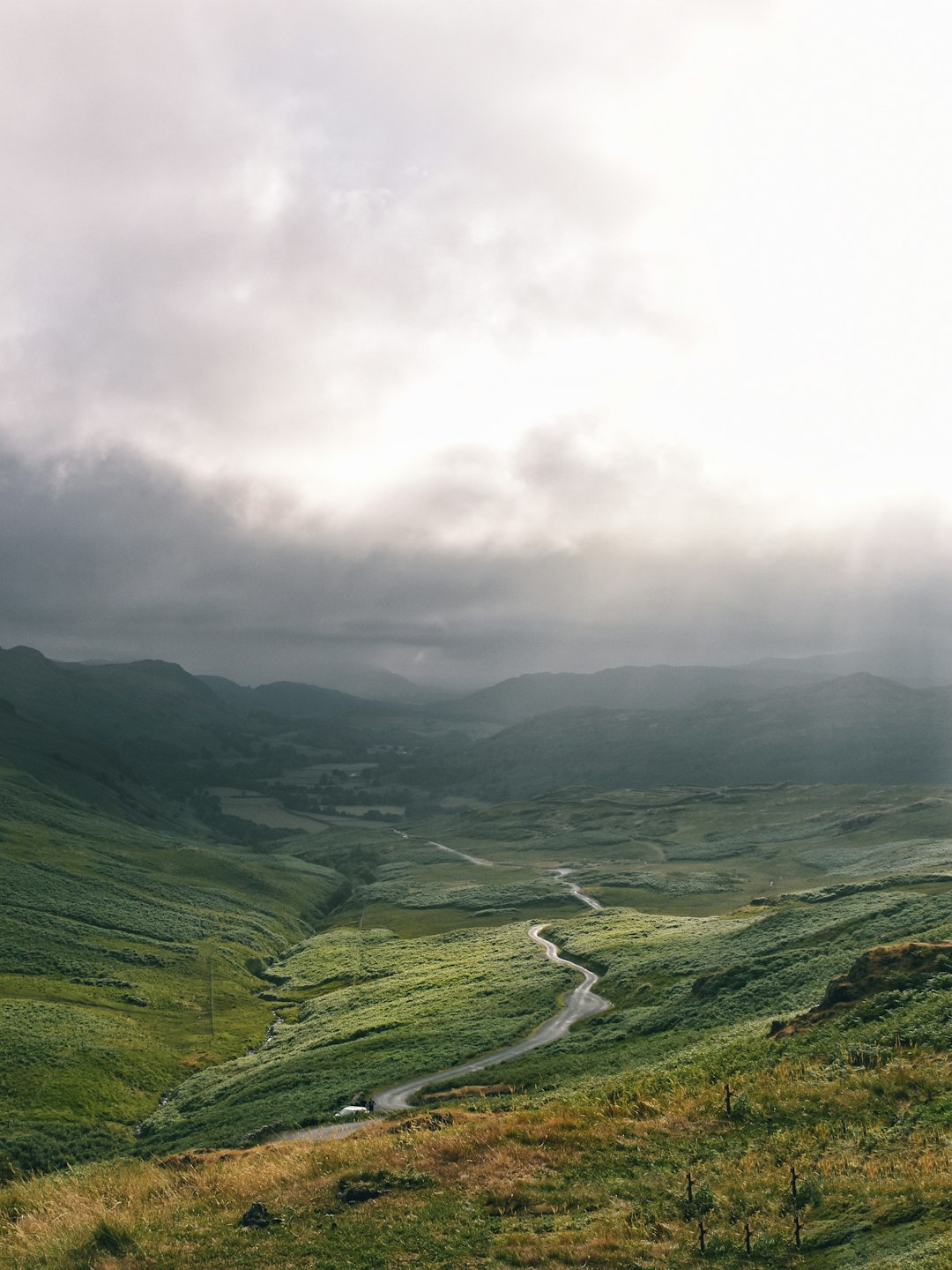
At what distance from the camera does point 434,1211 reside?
22.6m

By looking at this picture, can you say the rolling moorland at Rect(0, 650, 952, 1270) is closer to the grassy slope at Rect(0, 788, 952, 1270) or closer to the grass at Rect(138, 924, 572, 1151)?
the grassy slope at Rect(0, 788, 952, 1270)

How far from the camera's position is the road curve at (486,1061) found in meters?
46.0

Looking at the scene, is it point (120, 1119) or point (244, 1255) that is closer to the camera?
point (244, 1255)

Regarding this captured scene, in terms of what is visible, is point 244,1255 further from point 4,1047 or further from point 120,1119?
point 4,1047

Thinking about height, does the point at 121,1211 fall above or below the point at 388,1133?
above

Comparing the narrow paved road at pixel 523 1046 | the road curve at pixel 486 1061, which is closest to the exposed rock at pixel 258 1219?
the road curve at pixel 486 1061

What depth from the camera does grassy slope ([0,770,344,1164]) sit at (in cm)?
7300

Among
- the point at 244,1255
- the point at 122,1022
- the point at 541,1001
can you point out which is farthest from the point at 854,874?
the point at 244,1255

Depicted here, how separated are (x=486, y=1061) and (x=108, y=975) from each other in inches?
3163

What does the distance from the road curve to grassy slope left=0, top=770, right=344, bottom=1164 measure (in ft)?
96.8

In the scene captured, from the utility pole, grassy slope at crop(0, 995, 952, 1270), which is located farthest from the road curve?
the utility pole

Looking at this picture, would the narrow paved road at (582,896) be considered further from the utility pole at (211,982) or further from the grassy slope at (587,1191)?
the grassy slope at (587,1191)

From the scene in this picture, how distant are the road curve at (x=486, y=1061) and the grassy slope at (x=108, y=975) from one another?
96.8 feet

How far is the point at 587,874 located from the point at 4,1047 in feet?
447
